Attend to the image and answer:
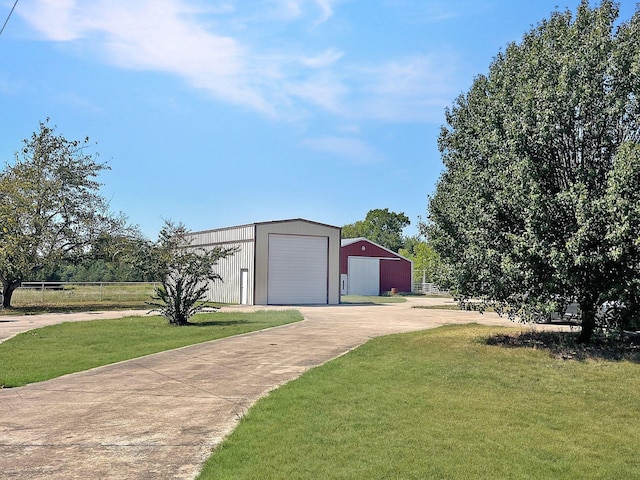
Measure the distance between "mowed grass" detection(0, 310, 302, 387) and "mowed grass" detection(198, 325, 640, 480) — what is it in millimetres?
4656

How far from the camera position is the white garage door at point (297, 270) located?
107ft

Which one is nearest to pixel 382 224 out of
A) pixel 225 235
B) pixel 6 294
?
pixel 225 235

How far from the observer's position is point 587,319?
1294 centimetres

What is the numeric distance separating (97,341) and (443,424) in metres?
10.9

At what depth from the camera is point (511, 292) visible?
497 inches

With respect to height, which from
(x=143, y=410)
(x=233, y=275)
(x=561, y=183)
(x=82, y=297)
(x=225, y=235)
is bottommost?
(x=143, y=410)

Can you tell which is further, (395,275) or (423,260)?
(423,260)

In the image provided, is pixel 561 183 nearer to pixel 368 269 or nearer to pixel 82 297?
pixel 82 297

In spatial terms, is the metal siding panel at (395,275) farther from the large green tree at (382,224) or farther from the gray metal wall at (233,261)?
the large green tree at (382,224)

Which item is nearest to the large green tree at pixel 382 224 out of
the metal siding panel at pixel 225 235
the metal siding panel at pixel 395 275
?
the metal siding panel at pixel 395 275

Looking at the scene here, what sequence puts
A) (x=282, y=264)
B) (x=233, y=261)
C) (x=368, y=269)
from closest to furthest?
(x=282, y=264)
(x=233, y=261)
(x=368, y=269)

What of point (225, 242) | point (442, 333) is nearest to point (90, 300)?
point (225, 242)

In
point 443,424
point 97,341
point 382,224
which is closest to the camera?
point 443,424

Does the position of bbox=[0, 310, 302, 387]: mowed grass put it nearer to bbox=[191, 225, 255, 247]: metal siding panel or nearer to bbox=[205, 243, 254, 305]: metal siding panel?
bbox=[205, 243, 254, 305]: metal siding panel
